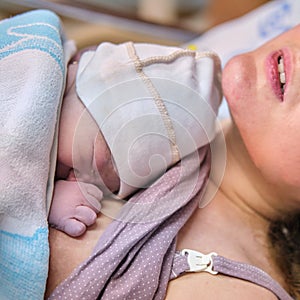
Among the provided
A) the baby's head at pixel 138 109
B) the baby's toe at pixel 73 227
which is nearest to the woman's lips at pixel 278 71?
the baby's head at pixel 138 109

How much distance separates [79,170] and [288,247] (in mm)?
430

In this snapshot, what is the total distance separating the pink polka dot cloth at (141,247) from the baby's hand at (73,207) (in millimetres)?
37

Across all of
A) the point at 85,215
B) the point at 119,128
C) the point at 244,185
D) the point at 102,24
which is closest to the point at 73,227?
the point at 85,215

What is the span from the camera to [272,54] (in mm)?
855

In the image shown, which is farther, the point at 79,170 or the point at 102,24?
the point at 102,24

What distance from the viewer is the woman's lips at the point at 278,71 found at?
82 centimetres

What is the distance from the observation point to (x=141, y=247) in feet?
2.36

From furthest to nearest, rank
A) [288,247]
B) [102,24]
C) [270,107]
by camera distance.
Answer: [102,24], [288,247], [270,107]

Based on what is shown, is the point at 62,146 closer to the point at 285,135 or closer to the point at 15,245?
the point at 15,245

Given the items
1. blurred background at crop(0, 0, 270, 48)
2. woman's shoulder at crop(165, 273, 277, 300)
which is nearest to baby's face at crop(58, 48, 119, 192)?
woman's shoulder at crop(165, 273, 277, 300)

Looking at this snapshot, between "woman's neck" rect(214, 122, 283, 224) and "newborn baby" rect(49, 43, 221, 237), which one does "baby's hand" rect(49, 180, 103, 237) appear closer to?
"newborn baby" rect(49, 43, 221, 237)

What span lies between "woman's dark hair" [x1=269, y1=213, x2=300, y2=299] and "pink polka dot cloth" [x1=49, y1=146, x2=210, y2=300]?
0.20 meters

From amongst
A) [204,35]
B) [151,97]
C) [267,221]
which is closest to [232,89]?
[151,97]

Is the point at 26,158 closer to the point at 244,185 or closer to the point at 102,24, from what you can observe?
the point at 244,185
